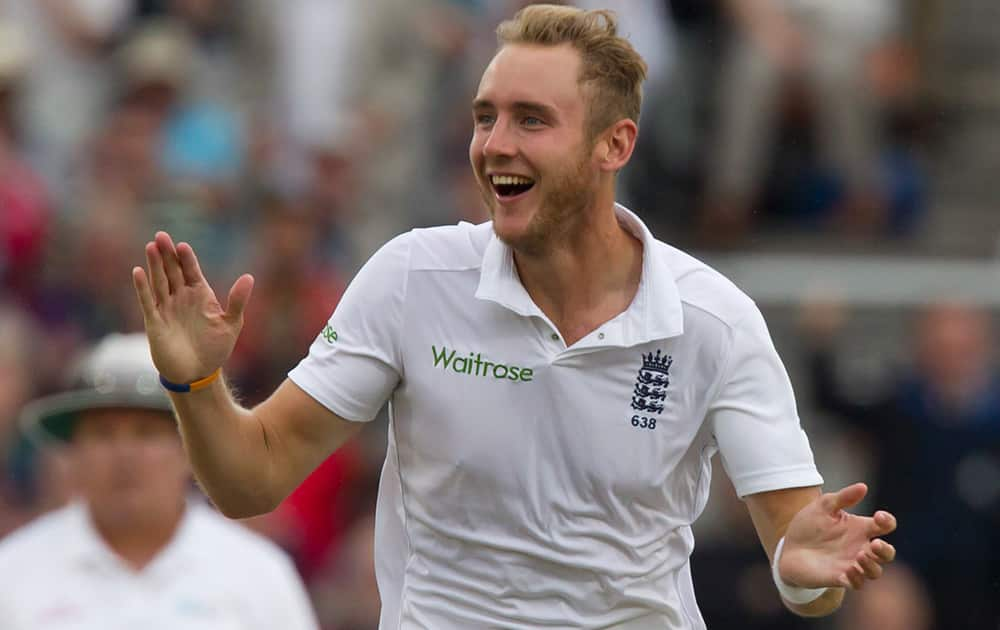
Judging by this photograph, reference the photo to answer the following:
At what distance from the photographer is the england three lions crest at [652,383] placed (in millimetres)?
4469

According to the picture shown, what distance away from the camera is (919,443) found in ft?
29.3

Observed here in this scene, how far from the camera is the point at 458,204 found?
951cm

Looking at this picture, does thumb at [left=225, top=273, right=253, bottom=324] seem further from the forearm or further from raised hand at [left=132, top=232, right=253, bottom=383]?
the forearm

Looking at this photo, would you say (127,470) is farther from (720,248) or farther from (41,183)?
(720,248)

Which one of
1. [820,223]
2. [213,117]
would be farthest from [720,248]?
[213,117]

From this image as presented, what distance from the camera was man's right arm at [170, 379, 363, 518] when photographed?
431 cm

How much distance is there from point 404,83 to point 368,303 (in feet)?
19.1

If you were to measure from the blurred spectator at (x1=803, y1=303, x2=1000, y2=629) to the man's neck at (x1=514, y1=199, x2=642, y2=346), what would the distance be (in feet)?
15.2

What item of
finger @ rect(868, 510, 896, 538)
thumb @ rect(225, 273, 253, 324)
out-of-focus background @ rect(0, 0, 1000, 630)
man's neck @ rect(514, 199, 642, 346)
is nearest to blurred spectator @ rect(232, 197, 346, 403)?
out-of-focus background @ rect(0, 0, 1000, 630)

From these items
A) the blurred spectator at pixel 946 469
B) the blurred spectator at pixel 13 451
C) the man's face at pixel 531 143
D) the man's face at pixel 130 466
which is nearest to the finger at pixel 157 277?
the man's face at pixel 531 143

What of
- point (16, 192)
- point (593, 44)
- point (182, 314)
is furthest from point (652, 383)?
point (16, 192)

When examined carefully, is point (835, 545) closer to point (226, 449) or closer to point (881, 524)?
point (881, 524)

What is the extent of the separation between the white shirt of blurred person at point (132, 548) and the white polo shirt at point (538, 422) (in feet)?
4.12

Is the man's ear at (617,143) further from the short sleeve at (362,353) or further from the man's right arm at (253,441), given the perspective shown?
the man's right arm at (253,441)
